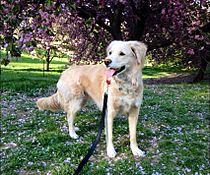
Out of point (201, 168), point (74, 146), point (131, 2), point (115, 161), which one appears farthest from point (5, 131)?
point (131, 2)

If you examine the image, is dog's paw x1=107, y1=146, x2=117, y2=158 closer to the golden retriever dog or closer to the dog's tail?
the golden retriever dog

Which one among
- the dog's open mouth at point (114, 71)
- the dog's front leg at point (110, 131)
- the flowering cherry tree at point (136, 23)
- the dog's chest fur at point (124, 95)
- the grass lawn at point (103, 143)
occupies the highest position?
the flowering cherry tree at point (136, 23)

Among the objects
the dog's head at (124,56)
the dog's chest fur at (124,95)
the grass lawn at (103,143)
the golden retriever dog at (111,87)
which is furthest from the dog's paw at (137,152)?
the dog's head at (124,56)

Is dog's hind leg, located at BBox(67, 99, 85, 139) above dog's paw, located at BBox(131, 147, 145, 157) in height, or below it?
above

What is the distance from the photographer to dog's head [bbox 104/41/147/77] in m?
5.72

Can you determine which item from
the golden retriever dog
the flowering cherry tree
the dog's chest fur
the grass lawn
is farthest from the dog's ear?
the flowering cherry tree

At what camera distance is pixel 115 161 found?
20.6 feet

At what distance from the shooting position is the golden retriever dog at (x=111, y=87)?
19.2 feet

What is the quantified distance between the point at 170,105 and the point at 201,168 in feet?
16.4

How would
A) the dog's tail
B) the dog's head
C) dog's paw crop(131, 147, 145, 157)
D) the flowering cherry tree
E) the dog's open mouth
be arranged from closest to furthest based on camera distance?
the dog's head < the dog's open mouth < dog's paw crop(131, 147, 145, 157) < the dog's tail < the flowering cherry tree

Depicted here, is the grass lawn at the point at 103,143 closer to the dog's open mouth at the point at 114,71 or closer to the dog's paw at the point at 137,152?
the dog's paw at the point at 137,152

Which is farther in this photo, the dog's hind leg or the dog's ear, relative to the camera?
the dog's hind leg

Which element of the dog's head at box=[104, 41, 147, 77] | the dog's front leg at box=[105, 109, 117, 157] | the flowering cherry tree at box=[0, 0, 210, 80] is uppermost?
the flowering cherry tree at box=[0, 0, 210, 80]

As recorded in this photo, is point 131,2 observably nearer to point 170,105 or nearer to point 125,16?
point 125,16
